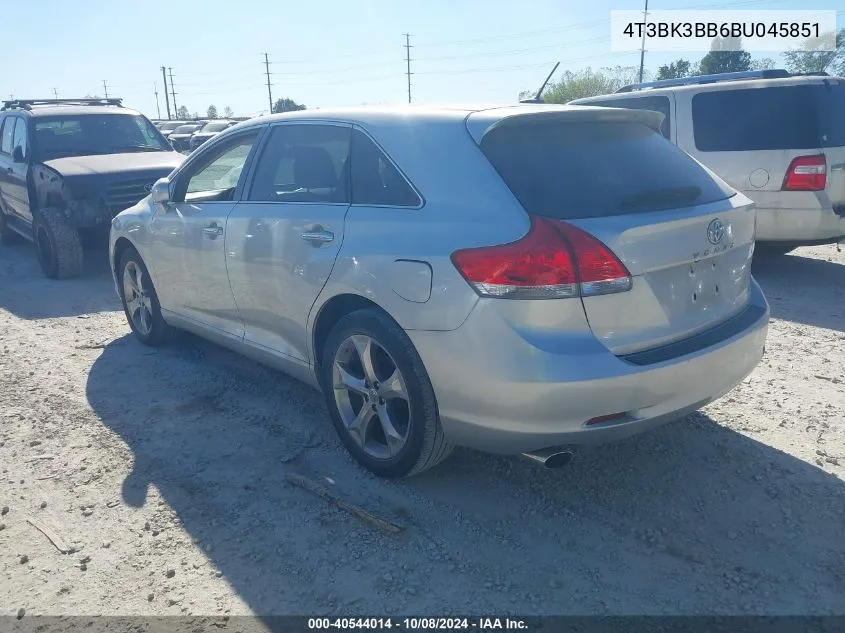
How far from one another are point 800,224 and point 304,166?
509cm

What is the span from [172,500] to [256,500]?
39 centimetres

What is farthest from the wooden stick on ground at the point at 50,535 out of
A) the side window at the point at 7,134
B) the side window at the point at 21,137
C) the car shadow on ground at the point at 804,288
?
the side window at the point at 7,134

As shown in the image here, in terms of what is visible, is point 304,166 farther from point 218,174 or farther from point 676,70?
point 676,70

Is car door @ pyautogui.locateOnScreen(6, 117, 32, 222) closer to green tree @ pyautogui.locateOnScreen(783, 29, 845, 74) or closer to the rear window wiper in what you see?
the rear window wiper

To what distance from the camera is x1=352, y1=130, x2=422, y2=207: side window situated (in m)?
3.18

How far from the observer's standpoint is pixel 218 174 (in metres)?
4.60

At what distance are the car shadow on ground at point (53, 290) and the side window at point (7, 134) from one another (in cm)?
152

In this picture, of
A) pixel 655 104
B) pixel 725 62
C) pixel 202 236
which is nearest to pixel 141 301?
pixel 202 236

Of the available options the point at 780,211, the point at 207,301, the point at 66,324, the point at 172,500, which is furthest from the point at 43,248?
the point at 780,211

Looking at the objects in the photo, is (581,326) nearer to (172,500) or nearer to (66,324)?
(172,500)

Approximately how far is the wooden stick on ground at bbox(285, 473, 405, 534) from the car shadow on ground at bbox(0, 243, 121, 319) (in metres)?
4.28

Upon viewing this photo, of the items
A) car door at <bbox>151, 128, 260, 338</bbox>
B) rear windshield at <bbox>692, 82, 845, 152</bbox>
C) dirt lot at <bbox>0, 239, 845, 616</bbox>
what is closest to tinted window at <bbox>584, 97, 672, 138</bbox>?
rear windshield at <bbox>692, 82, 845, 152</bbox>

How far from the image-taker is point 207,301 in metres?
4.53

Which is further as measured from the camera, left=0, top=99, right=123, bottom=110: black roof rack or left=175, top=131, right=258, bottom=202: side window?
left=0, top=99, right=123, bottom=110: black roof rack
